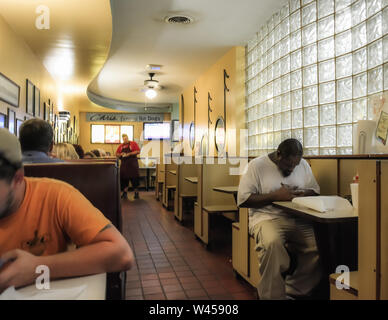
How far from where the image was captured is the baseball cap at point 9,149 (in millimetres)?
827

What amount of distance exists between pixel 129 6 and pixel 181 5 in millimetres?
663

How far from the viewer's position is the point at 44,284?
0.81 m

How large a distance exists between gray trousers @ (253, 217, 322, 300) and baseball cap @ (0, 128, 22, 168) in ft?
6.15

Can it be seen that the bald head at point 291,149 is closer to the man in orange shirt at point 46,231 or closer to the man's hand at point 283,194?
the man's hand at point 283,194

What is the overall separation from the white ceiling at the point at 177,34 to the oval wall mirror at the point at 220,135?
49.9 inches

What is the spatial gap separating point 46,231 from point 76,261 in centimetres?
20

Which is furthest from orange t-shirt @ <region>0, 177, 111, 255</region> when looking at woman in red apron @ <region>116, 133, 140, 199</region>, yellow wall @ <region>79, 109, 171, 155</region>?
yellow wall @ <region>79, 109, 171, 155</region>

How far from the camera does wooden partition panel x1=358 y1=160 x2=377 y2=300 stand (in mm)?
1471

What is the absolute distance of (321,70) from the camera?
3332 mm

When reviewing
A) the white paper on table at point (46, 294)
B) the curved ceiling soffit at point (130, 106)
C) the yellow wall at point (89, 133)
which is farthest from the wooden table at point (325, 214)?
the yellow wall at point (89, 133)

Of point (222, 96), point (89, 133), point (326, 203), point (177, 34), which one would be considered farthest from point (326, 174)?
point (89, 133)

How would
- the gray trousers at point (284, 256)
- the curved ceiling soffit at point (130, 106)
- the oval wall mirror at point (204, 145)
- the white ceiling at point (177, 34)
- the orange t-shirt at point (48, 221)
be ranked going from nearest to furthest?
the orange t-shirt at point (48, 221) → the gray trousers at point (284, 256) → the white ceiling at point (177, 34) → the oval wall mirror at point (204, 145) → the curved ceiling soffit at point (130, 106)

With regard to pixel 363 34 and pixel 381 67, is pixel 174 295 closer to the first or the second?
pixel 381 67
